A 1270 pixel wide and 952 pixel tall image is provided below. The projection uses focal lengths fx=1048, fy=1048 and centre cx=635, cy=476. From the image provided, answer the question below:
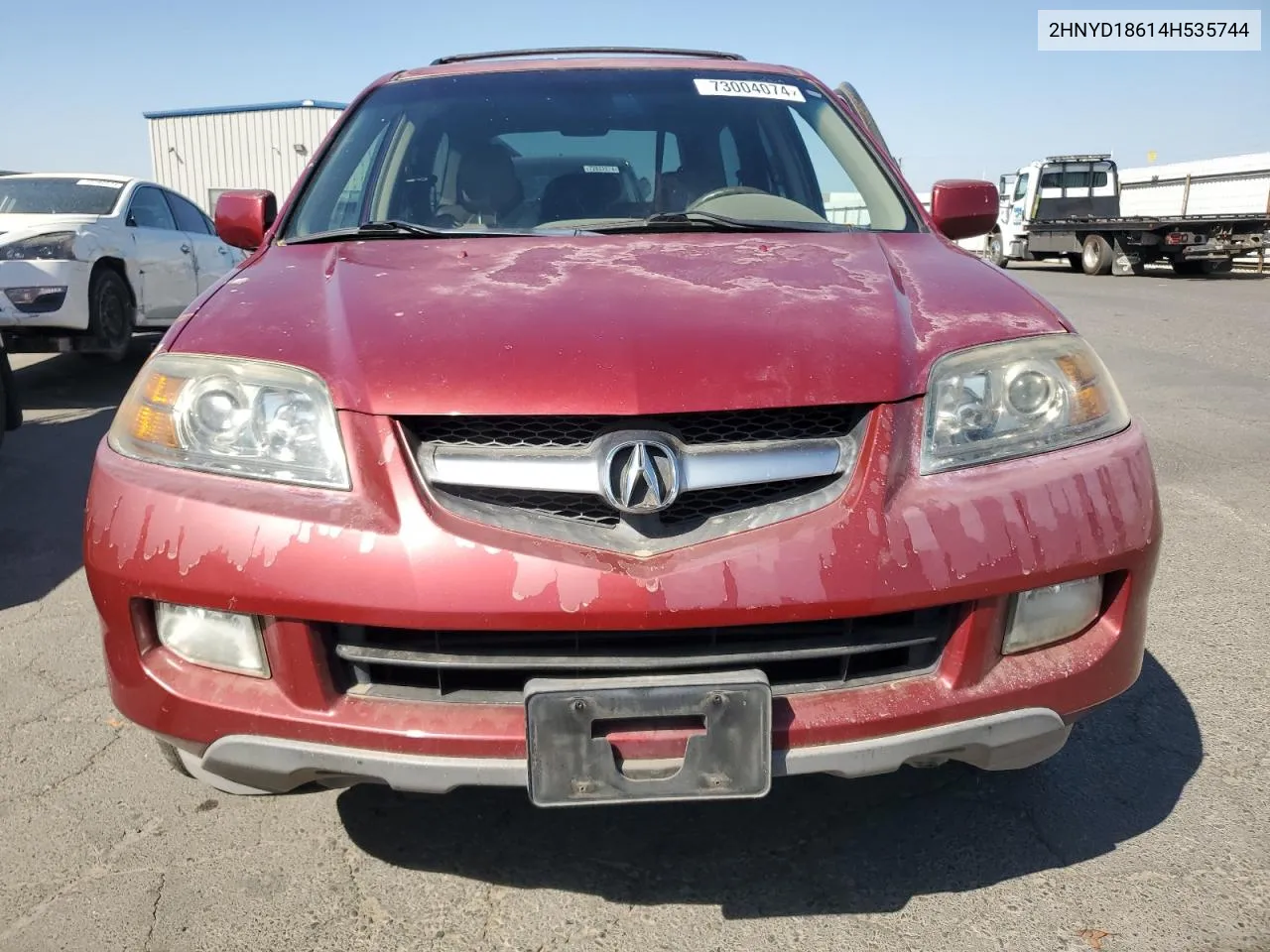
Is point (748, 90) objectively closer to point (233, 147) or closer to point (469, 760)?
point (469, 760)

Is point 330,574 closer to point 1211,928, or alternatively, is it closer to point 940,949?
point 940,949

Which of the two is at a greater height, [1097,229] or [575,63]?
[575,63]

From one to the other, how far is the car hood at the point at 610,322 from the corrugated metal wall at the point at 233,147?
96.4 ft

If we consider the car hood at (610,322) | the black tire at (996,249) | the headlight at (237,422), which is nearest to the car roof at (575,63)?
the car hood at (610,322)

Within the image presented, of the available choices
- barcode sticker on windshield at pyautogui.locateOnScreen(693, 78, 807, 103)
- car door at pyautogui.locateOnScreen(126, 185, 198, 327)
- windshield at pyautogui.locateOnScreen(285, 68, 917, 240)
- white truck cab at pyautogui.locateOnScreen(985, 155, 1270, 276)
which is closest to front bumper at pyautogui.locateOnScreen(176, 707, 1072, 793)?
windshield at pyautogui.locateOnScreen(285, 68, 917, 240)

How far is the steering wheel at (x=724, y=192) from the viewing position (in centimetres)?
297

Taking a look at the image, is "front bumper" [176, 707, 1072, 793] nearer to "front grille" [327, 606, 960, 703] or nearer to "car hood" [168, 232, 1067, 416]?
"front grille" [327, 606, 960, 703]

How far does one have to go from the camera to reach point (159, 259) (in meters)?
8.53

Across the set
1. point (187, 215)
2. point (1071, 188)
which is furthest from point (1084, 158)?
point (187, 215)

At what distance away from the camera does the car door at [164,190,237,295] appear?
371 inches

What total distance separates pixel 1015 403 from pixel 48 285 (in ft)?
22.9

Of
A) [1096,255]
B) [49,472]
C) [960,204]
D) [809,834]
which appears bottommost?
[1096,255]

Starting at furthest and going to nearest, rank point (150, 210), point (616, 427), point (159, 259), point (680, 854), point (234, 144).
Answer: point (234, 144)
point (150, 210)
point (159, 259)
point (680, 854)
point (616, 427)

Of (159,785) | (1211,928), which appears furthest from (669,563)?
(159,785)
